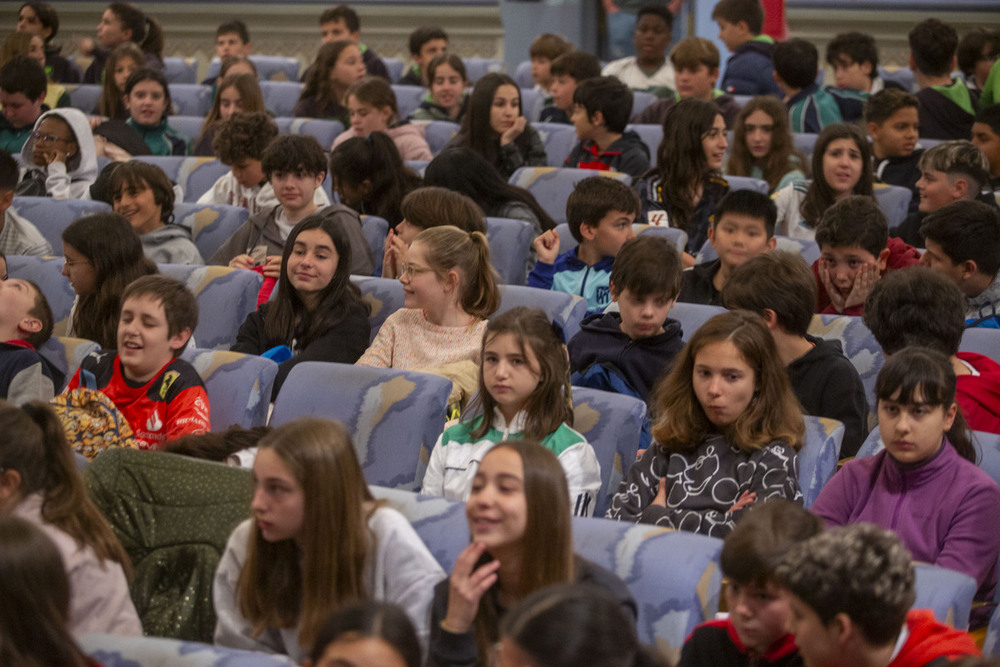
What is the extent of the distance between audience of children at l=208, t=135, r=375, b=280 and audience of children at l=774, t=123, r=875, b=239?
67.6 inches

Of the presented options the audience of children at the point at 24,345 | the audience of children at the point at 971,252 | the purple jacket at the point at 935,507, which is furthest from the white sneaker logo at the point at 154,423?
the audience of children at the point at 971,252

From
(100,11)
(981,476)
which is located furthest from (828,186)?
(100,11)

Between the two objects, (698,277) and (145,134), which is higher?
(145,134)

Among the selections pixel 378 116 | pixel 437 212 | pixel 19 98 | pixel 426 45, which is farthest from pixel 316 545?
pixel 426 45

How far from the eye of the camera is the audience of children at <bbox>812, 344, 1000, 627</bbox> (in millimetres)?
2404

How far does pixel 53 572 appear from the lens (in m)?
1.84

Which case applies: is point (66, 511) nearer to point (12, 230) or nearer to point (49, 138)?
point (12, 230)

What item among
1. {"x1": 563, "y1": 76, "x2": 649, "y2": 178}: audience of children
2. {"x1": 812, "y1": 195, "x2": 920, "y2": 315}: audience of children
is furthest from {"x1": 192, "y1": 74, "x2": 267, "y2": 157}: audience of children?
{"x1": 812, "y1": 195, "x2": 920, "y2": 315}: audience of children

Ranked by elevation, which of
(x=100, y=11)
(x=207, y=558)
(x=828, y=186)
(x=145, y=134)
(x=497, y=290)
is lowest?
(x=207, y=558)

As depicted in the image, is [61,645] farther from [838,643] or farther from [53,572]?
[838,643]

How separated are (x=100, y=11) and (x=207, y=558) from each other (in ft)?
29.9

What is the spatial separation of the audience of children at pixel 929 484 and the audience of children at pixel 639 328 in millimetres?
820

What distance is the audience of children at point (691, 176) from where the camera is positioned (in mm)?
4832

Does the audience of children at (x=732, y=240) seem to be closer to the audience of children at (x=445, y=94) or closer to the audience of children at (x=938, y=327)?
the audience of children at (x=938, y=327)
